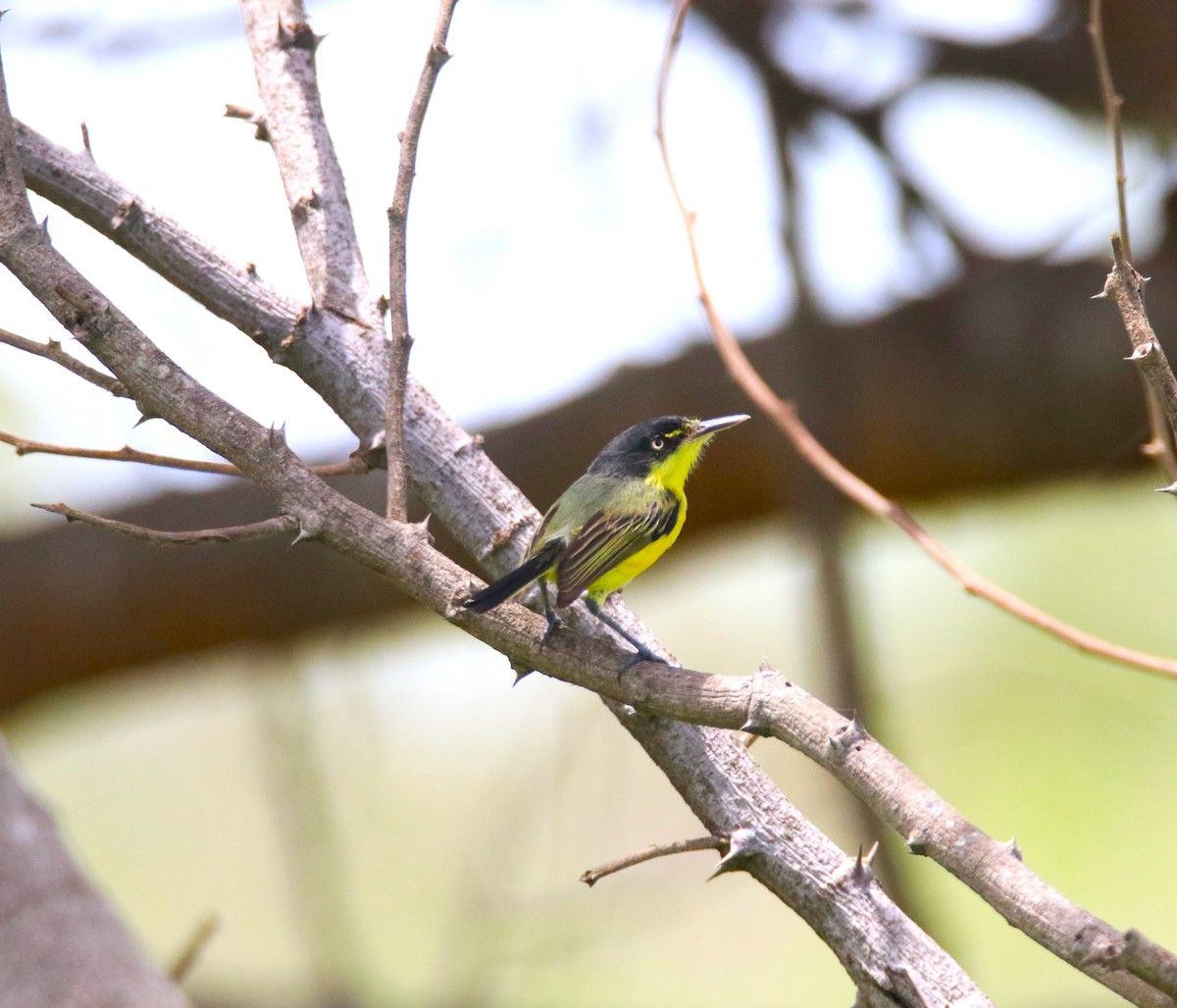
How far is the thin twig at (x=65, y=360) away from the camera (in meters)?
1.98

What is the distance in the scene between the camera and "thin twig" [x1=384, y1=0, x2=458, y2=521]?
2.11 m

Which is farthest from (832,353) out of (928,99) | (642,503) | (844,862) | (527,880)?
(527,880)

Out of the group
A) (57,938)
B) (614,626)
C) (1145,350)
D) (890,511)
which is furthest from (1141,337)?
(57,938)

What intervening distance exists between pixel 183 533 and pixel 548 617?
2.60 ft

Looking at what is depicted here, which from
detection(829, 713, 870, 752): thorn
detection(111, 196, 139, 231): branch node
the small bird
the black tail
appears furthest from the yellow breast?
detection(111, 196, 139, 231): branch node

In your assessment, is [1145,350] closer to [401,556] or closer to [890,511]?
[890,511]

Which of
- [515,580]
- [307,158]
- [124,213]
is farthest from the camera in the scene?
[307,158]

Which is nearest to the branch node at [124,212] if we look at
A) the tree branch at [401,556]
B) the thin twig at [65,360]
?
the tree branch at [401,556]

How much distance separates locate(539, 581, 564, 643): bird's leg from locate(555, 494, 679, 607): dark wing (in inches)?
1.1

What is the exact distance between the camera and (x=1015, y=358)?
4.81 metres

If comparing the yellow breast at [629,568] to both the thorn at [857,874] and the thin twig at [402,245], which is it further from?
the thorn at [857,874]

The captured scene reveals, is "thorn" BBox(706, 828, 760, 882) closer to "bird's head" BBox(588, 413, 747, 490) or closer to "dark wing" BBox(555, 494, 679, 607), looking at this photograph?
"dark wing" BBox(555, 494, 679, 607)

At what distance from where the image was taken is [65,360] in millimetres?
1974

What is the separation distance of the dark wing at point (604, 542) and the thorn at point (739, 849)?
1.93 feet
